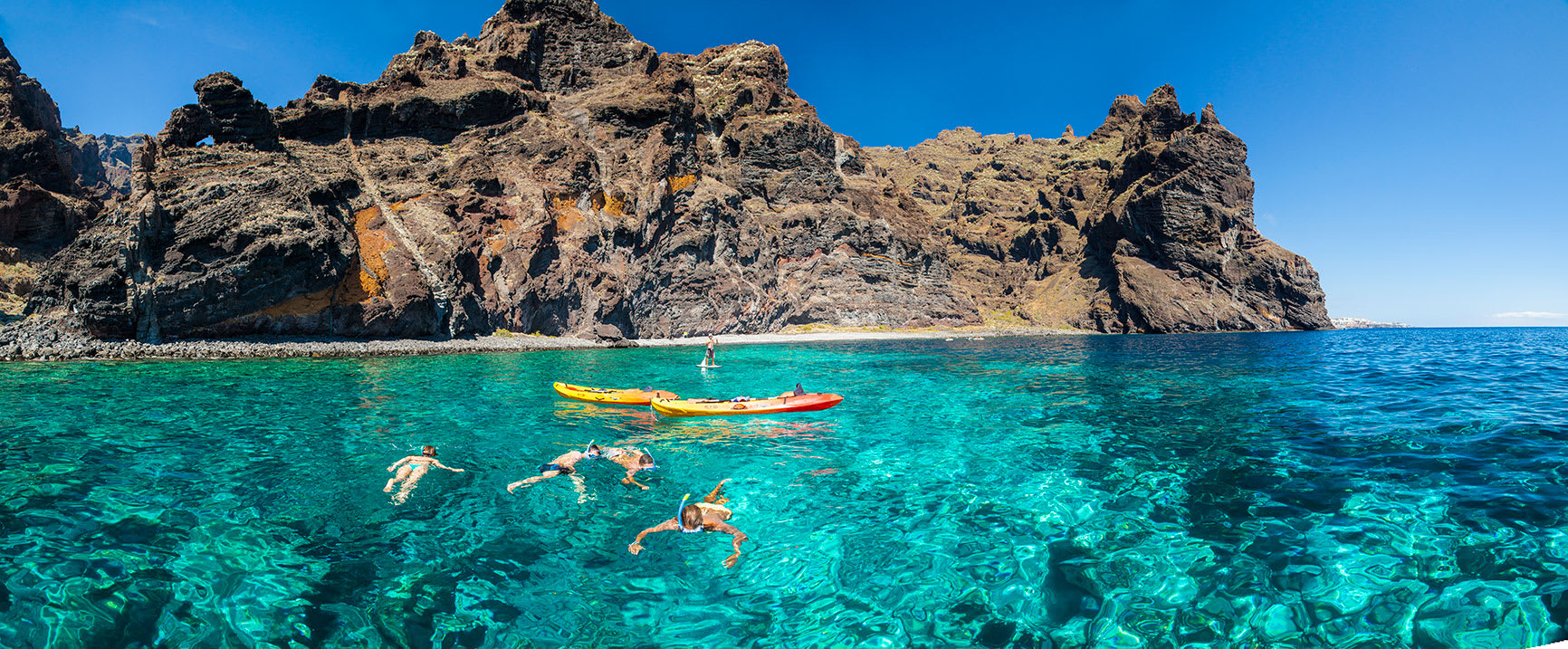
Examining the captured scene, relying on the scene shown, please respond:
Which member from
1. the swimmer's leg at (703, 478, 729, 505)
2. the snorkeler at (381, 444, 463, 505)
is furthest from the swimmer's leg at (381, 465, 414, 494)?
the swimmer's leg at (703, 478, 729, 505)

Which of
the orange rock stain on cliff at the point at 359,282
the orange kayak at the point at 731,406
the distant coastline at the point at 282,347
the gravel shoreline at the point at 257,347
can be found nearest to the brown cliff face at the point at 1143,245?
the distant coastline at the point at 282,347

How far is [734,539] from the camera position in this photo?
A: 8922 millimetres

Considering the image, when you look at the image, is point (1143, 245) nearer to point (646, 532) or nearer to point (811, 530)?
point (811, 530)

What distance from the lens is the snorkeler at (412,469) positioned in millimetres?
11094

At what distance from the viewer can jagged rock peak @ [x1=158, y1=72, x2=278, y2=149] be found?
50.4m

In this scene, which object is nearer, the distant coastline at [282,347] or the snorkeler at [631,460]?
the snorkeler at [631,460]

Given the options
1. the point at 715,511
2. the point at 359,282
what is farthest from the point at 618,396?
the point at 359,282

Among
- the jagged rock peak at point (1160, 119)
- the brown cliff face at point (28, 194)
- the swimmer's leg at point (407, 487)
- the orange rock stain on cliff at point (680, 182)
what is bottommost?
the swimmer's leg at point (407, 487)

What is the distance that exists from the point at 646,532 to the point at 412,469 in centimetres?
622

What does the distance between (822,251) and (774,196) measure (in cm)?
1246

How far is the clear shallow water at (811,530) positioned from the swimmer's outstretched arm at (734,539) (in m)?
0.18

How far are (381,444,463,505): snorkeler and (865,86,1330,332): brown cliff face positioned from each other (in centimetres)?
11394

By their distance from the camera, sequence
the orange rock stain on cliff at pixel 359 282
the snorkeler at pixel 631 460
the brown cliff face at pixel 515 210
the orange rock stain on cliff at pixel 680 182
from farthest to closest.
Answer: the orange rock stain on cliff at pixel 680 182 → the orange rock stain on cliff at pixel 359 282 → the brown cliff face at pixel 515 210 → the snorkeler at pixel 631 460

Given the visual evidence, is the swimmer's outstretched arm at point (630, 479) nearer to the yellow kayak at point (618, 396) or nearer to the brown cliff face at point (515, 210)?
the yellow kayak at point (618, 396)
